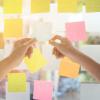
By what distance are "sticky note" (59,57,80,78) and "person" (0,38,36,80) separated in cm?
17

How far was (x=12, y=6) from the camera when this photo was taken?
131 centimetres

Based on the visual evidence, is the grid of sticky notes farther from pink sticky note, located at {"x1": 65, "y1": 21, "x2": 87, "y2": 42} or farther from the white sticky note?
the white sticky note

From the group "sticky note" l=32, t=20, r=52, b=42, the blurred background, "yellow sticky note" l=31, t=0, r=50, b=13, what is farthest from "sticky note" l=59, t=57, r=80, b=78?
"yellow sticky note" l=31, t=0, r=50, b=13

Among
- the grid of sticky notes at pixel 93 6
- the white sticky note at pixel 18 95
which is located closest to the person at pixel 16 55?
the white sticky note at pixel 18 95

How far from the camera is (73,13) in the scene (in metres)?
1.27

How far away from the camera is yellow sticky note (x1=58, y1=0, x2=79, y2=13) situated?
1.27 meters

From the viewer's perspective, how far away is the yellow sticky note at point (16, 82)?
1290mm

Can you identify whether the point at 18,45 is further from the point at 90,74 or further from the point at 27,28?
the point at 90,74

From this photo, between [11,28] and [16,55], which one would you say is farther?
[11,28]

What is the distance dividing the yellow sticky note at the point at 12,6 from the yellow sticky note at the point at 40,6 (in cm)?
6

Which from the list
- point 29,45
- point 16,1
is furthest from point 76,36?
point 16,1

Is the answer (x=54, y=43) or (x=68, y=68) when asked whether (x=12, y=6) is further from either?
(x=68, y=68)

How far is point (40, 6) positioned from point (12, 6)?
0.14 meters

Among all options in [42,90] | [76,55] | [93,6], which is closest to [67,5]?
[93,6]
